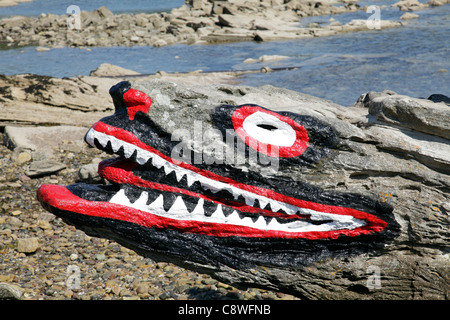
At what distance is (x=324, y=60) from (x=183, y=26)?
968 cm

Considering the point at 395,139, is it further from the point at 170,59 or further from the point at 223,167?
the point at 170,59

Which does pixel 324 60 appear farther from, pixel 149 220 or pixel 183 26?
pixel 149 220

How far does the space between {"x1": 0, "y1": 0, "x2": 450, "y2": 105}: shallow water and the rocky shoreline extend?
1083 millimetres

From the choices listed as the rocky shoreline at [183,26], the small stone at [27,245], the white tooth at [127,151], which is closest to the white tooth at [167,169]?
the white tooth at [127,151]

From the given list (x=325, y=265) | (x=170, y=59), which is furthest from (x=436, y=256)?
(x=170, y=59)

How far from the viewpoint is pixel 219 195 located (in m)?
3.10

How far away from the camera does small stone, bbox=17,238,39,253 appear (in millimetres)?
5391

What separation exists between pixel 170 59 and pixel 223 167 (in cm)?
1421

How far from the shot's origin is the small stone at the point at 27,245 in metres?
5.39

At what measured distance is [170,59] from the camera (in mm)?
16703

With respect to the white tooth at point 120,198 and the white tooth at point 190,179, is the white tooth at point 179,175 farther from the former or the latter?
the white tooth at point 120,198

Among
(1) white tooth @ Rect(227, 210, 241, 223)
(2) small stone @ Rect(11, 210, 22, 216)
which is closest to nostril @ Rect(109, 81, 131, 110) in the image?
(1) white tooth @ Rect(227, 210, 241, 223)

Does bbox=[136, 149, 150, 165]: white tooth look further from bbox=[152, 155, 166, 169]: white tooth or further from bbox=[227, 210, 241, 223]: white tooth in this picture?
bbox=[227, 210, 241, 223]: white tooth

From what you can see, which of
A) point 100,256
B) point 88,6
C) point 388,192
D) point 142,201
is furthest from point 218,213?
point 88,6
